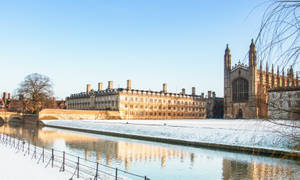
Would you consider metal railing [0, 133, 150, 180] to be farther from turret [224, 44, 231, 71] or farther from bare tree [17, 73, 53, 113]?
turret [224, 44, 231, 71]

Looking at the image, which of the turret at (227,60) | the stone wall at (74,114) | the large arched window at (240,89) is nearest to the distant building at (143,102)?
the stone wall at (74,114)

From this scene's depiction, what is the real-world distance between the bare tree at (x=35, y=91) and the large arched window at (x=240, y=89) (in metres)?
45.7

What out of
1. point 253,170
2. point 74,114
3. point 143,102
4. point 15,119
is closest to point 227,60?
point 143,102

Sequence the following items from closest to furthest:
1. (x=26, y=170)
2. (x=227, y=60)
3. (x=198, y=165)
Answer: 1. (x=26, y=170)
2. (x=198, y=165)
3. (x=227, y=60)

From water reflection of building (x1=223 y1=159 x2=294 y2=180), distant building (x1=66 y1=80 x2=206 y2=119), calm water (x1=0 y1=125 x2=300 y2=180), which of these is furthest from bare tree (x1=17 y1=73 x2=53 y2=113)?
water reflection of building (x1=223 y1=159 x2=294 y2=180)

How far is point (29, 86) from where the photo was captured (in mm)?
60531

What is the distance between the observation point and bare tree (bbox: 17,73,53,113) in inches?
2373

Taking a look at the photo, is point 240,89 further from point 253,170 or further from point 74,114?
point 253,170

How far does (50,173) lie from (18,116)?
6214 centimetres

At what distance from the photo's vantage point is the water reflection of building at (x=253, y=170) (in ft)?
41.8

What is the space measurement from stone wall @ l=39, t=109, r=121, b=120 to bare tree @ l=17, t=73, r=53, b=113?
2.60m

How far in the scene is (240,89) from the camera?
7012cm

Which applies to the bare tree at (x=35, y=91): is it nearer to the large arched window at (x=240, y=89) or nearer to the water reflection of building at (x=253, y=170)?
the large arched window at (x=240, y=89)

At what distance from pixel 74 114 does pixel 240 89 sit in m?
42.1
